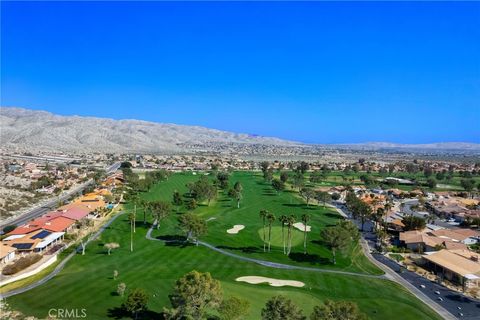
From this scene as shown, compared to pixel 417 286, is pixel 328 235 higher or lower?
higher

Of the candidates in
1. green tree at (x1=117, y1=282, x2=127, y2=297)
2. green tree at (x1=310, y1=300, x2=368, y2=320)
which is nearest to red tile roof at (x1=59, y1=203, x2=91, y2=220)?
green tree at (x1=117, y1=282, x2=127, y2=297)

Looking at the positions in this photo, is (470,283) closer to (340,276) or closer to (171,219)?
(340,276)

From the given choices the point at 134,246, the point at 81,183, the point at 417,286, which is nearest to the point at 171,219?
the point at 134,246

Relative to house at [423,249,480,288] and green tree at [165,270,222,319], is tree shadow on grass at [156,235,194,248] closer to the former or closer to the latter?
green tree at [165,270,222,319]

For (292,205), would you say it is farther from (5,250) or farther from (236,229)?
(5,250)

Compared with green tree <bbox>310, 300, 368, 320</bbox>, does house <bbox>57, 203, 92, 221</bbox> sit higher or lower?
lower

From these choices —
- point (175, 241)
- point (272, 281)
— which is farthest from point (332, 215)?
point (272, 281)
